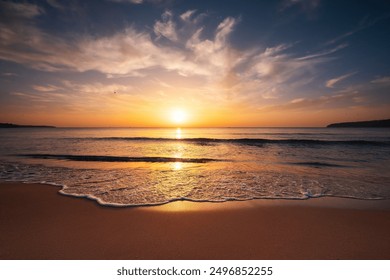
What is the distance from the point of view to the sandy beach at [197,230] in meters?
3.02

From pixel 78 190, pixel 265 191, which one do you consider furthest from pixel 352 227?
pixel 78 190

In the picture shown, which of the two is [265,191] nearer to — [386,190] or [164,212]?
[164,212]

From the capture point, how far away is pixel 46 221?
13.2 feet

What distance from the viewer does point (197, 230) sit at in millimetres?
3645

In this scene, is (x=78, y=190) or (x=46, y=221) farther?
(x=78, y=190)

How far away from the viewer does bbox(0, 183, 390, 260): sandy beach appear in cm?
302

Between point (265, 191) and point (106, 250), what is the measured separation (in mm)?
4634

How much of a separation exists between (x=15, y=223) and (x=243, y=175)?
23.0 ft

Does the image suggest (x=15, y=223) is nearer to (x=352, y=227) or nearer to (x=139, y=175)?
(x=139, y=175)
